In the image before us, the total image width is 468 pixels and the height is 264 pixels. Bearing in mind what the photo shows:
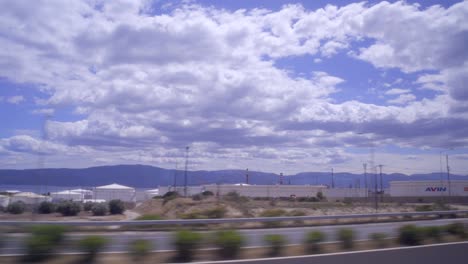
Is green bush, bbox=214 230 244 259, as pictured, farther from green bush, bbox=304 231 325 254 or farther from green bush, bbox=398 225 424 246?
green bush, bbox=398 225 424 246

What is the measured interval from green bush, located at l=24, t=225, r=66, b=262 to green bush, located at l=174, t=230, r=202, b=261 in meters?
3.06

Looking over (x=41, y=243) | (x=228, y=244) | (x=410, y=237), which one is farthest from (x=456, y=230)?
(x=41, y=243)

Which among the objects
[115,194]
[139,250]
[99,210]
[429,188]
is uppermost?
[429,188]

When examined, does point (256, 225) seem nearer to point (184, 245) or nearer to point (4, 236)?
point (184, 245)

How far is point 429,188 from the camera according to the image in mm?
98625

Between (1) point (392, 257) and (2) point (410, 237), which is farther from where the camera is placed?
(2) point (410, 237)

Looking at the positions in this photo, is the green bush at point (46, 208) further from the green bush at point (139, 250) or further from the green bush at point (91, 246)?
the green bush at point (91, 246)

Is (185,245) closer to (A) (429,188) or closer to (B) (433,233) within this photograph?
(B) (433,233)

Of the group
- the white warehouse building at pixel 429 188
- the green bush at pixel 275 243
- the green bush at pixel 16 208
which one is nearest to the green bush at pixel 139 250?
the green bush at pixel 275 243

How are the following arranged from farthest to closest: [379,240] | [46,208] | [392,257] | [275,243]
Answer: [46,208], [379,240], [275,243], [392,257]

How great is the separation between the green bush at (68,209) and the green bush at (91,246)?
35.5 meters

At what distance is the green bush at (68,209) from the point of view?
4631 cm

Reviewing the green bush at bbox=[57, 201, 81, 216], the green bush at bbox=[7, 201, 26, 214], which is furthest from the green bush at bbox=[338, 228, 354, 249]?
the green bush at bbox=[57, 201, 81, 216]

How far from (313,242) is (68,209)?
36.1 m
